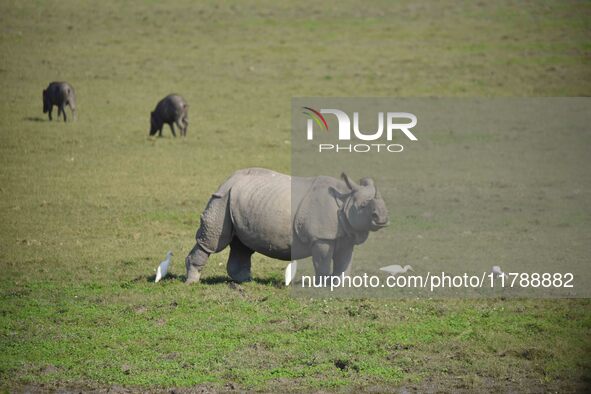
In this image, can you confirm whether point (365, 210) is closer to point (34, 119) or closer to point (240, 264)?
point (240, 264)

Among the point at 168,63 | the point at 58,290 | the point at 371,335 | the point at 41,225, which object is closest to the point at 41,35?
the point at 168,63

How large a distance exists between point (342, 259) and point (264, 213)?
3.43 feet

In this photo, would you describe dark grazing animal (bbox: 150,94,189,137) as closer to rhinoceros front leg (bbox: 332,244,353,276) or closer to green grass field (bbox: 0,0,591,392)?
green grass field (bbox: 0,0,591,392)

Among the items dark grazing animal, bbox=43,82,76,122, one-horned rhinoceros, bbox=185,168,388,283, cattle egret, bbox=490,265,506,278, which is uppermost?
dark grazing animal, bbox=43,82,76,122

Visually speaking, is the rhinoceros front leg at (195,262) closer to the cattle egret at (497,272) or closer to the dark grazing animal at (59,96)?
the cattle egret at (497,272)

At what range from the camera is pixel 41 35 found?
33156 millimetres

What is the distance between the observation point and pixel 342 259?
39.4ft

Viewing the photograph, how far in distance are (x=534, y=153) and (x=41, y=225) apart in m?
11.0

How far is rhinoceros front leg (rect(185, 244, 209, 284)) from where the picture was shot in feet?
40.3

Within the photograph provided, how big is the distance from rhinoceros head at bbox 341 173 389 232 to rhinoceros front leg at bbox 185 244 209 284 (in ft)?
5.96

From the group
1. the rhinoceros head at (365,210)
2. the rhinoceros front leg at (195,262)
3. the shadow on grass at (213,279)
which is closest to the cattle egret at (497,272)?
the rhinoceros head at (365,210)

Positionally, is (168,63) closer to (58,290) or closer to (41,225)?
(41,225)

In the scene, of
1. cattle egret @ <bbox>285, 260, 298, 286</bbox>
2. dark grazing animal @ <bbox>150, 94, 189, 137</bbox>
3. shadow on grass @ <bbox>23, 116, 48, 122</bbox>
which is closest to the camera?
cattle egret @ <bbox>285, 260, 298, 286</bbox>

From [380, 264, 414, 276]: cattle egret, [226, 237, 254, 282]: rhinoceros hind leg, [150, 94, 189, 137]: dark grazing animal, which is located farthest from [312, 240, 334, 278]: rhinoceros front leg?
[150, 94, 189, 137]: dark grazing animal
